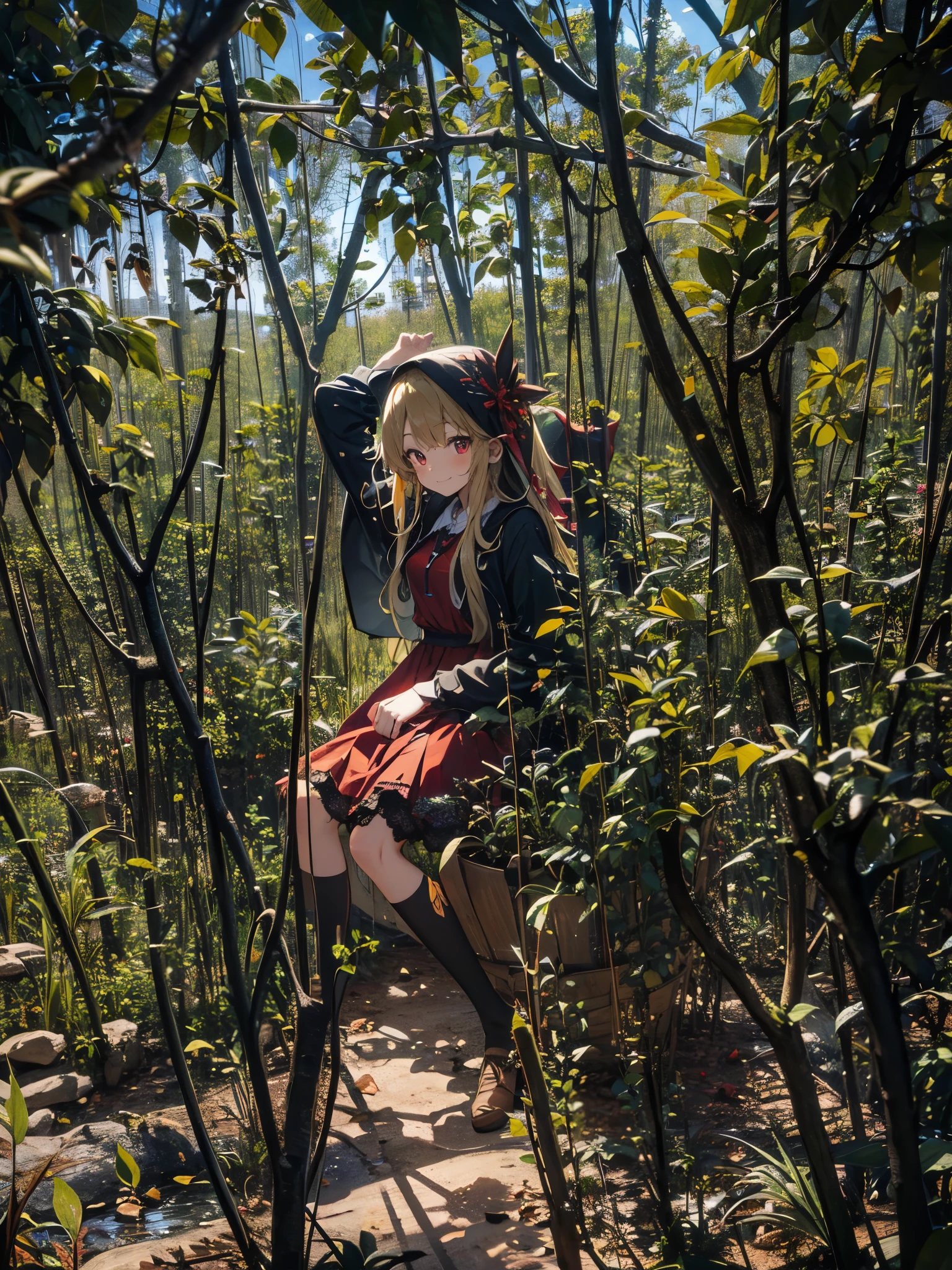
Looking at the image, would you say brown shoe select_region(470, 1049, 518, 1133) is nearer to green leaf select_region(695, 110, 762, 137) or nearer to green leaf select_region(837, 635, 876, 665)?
green leaf select_region(837, 635, 876, 665)

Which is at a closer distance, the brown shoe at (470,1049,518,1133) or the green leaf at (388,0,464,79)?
the green leaf at (388,0,464,79)

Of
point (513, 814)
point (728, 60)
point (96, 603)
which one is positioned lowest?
point (513, 814)

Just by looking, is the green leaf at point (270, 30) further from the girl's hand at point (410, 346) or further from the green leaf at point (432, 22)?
the girl's hand at point (410, 346)

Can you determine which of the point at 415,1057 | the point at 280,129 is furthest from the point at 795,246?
the point at 415,1057

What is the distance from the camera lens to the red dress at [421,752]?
169 cm

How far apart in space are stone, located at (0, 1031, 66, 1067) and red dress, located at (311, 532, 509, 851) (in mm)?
686

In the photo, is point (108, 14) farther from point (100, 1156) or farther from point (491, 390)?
point (100, 1156)

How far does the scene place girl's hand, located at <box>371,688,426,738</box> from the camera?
Result: 1.85 meters

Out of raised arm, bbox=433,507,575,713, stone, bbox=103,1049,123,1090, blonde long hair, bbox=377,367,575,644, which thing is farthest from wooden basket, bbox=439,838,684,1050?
stone, bbox=103,1049,123,1090

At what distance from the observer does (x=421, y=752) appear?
68.4 inches

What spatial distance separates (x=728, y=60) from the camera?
0.74 m

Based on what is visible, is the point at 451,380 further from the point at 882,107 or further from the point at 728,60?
the point at 882,107

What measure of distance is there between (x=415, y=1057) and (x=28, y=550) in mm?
2087

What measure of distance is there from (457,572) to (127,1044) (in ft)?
3.84
